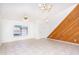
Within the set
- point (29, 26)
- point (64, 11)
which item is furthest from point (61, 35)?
point (29, 26)

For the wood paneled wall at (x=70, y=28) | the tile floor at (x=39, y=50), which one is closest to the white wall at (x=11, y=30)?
the tile floor at (x=39, y=50)

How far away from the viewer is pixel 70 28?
28.0 ft

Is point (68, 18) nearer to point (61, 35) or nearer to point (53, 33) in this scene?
point (61, 35)

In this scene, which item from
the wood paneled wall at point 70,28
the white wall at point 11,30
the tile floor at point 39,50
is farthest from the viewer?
the white wall at point 11,30

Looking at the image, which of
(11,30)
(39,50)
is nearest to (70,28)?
(39,50)

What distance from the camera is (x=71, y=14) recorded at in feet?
26.5

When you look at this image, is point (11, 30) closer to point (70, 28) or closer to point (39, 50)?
point (39, 50)

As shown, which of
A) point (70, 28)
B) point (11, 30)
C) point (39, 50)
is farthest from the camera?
point (11, 30)

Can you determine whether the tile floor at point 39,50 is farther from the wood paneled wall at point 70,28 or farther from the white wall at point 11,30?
the white wall at point 11,30

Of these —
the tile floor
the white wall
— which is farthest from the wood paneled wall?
the white wall

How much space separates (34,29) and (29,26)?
0.46 meters

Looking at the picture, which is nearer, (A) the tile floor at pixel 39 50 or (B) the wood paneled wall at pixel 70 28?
(A) the tile floor at pixel 39 50

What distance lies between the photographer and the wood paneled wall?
786cm

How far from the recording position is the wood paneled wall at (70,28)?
786cm
